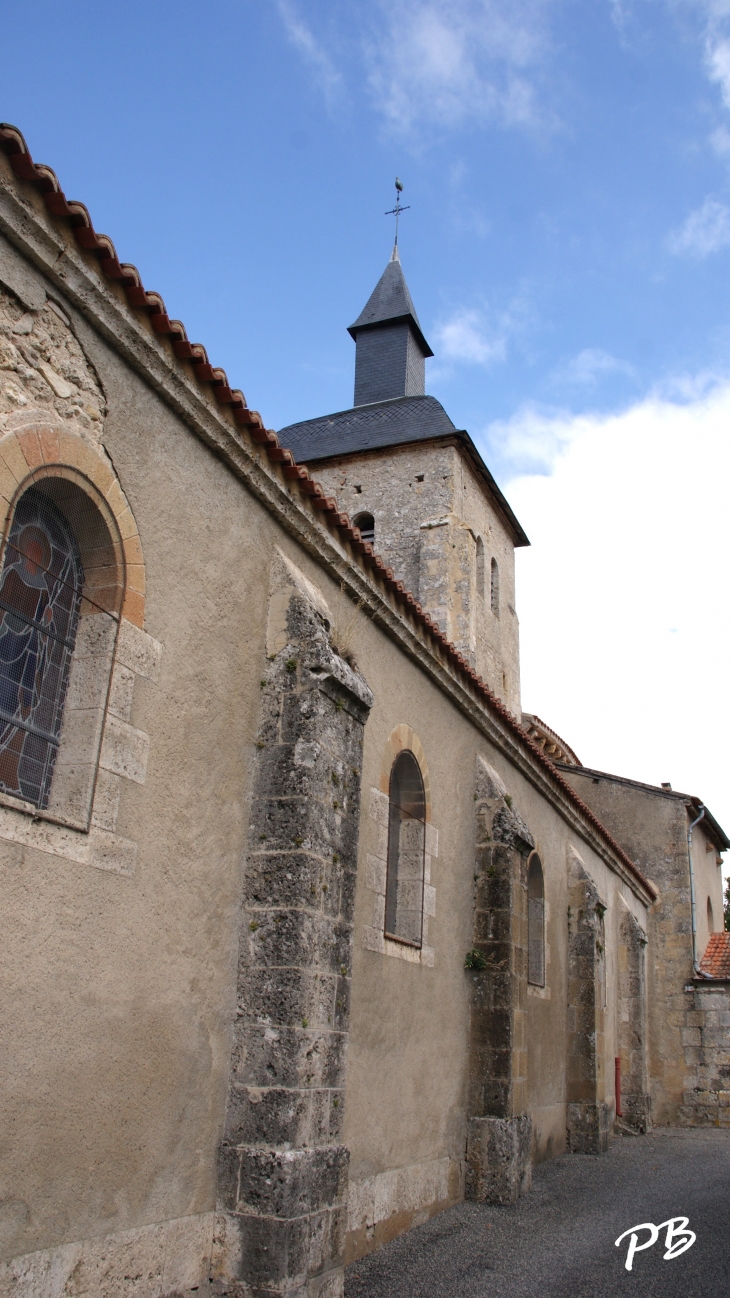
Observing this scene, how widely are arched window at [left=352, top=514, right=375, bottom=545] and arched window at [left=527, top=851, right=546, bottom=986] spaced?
26.4ft

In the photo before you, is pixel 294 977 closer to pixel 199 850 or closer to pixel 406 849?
pixel 199 850

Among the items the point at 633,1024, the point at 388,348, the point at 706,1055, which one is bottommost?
the point at 706,1055

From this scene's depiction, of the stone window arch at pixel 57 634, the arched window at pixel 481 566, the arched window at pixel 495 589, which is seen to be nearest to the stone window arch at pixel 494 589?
the arched window at pixel 495 589

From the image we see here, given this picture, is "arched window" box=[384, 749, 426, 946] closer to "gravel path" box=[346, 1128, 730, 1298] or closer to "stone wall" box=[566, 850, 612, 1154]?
"gravel path" box=[346, 1128, 730, 1298]

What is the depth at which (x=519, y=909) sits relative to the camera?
956 centimetres

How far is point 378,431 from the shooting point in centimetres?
1877

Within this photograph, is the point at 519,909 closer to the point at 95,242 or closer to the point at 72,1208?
the point at 72,1208

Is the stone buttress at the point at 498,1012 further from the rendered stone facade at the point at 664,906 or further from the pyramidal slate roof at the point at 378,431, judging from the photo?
the pyramidal slate roof at the point at 378,431

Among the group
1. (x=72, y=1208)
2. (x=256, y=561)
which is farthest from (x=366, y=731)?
(x=72, y=1208)

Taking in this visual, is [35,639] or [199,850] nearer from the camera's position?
[35,639]

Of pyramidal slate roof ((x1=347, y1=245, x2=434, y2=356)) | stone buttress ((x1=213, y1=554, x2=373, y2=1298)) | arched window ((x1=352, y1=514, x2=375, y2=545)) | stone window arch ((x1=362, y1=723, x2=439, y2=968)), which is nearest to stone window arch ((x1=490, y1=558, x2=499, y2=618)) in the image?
arched window ((x1=352, y1=514, x2=375, y2=545))

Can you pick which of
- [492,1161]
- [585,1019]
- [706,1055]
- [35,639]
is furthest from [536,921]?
[35,639]

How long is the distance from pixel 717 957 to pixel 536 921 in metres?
9.55

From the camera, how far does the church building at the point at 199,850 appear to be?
4039mm
